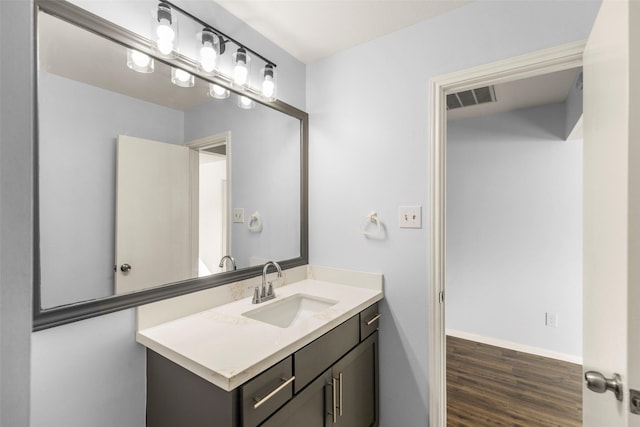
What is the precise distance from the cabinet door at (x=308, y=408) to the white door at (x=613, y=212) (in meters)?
0.89

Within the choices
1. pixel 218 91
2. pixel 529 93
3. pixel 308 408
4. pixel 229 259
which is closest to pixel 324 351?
pixel 308 408

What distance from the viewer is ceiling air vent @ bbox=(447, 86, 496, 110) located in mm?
2471

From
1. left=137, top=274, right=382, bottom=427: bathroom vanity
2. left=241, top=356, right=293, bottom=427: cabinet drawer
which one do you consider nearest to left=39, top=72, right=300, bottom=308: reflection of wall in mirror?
left=137, top=274, right=382, bottom=427: bathroom vanity

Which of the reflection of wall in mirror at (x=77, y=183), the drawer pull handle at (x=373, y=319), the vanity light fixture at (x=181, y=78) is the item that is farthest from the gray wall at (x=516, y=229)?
the reflection of wall in mirror at (x=77, y=183)

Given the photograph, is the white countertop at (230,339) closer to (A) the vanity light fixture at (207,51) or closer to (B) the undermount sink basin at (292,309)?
(B) the undermount sink basin at (292,309)

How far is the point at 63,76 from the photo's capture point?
39.6 inches

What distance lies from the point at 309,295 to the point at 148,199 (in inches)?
37.4

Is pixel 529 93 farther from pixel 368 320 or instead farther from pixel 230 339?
pixel 230 339

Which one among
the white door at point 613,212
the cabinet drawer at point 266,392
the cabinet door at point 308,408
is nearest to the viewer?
the white door at point 613,212

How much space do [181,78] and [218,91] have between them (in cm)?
19

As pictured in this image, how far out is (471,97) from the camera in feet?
8.57

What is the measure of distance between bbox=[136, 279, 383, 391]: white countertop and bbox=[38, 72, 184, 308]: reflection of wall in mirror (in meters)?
0.30

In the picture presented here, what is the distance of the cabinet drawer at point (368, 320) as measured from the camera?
5.11 feet

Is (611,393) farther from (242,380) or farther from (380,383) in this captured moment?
(380,383)
